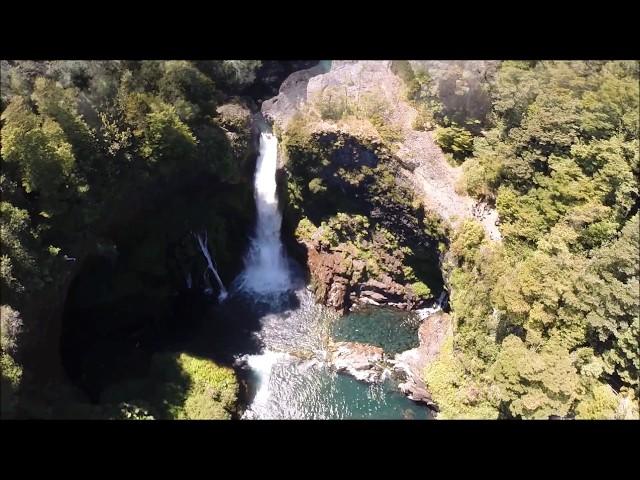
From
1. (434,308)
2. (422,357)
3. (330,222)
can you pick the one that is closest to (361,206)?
(330,222)

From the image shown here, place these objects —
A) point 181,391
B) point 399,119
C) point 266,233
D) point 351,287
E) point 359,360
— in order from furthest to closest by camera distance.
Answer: point 266,233, point 351,287, point 399,119, point 359,360, point 181,391

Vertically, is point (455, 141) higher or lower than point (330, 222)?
higher

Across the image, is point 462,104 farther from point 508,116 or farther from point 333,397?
point 333,397

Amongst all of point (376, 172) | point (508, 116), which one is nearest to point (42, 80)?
point (376, 172)

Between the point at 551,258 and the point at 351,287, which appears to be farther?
the point at 351,287

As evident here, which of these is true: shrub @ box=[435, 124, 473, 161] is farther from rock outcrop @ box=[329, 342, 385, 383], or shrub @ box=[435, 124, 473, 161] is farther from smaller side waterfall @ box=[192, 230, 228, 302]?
smaller side waterfall @ box=[192, 230, 228, 302]

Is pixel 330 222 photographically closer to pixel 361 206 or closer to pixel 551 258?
pixel 361 206

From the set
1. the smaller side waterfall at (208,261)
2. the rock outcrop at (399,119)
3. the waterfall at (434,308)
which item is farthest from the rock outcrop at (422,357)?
the smaller side waterfall at (208,261)
